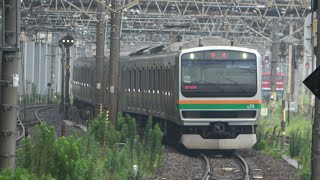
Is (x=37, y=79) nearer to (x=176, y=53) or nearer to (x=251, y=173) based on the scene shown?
(x=176, y=53)

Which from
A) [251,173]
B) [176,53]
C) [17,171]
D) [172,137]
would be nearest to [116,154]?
[251,173]

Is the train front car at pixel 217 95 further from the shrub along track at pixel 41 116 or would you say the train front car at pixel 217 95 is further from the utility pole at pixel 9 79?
the utility pole at pixel 9 79

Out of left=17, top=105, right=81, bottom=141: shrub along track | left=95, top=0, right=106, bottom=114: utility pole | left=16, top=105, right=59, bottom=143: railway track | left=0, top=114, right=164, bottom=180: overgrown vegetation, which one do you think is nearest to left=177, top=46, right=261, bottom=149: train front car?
left=0, top=114, right=164, bottom=180: overgrown vegetation

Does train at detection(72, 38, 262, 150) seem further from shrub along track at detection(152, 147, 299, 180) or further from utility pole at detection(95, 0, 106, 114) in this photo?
utility pole at detection(95, 0, 106, 114)

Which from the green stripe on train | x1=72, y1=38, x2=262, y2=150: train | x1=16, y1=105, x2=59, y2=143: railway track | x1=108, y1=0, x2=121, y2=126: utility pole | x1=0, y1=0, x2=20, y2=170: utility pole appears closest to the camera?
x1=0, y1=0, x2=20, y2=170: utility pole

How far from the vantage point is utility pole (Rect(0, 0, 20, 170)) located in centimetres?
1095

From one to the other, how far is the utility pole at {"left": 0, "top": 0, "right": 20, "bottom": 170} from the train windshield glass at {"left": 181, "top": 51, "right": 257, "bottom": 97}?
32.2ft

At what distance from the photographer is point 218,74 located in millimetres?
20844

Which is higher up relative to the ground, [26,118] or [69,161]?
[69,161]

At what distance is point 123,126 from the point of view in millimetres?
20781

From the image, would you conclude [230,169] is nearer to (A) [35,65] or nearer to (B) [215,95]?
(B) [215,95]

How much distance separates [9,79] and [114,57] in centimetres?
1058

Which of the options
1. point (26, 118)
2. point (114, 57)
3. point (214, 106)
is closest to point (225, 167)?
point (214, 106)

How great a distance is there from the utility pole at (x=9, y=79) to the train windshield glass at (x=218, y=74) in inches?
386
